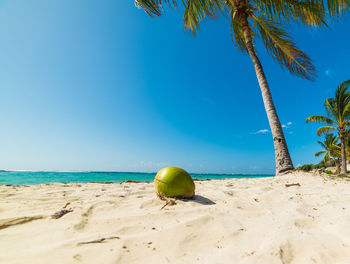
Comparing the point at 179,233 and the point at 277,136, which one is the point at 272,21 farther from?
the point at 179,233

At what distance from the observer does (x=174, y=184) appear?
198 cm

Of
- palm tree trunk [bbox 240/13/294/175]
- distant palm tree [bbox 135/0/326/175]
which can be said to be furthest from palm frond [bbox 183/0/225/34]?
palm tree trunk [bbox 240/13/294/175]

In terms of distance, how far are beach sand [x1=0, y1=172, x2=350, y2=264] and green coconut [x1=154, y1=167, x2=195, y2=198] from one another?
0.72 feet

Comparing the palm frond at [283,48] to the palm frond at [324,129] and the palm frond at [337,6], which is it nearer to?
the palm frond at [337,6]

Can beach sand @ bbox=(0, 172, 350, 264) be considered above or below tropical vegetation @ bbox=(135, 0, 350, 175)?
below

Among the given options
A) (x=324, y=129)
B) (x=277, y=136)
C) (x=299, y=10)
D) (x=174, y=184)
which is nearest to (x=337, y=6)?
(x=299, y=10)

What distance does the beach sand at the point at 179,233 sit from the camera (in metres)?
0.91

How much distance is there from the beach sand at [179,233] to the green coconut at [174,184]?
0.22 meters

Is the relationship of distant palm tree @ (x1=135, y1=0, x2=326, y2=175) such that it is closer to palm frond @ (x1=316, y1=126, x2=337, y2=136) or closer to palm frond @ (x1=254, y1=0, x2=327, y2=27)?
palm frond @ (x1=254, y1=0, x2=327, y2=27)

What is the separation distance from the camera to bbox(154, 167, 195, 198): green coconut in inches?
77.8

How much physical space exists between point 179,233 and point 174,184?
828 mm

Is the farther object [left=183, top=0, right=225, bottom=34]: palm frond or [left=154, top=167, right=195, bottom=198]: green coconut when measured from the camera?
[left=183, top=0, right=225, bottom=34]: palm frond

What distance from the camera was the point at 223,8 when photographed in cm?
673

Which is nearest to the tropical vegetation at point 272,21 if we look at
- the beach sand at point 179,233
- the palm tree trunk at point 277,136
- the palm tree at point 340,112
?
the palm tree trunk at point 277,136
